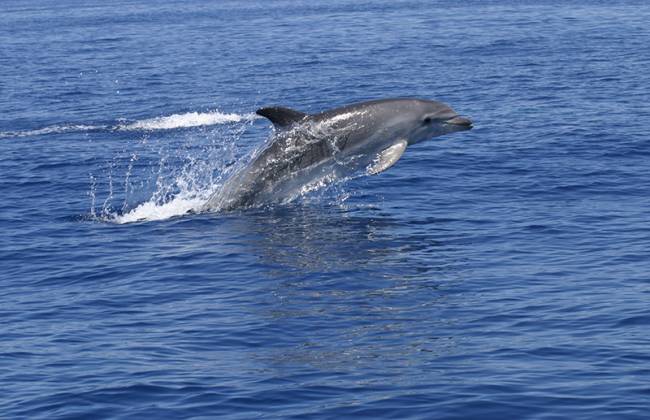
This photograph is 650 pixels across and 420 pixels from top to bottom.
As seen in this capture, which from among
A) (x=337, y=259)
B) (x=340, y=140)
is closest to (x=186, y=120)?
(x=340, y=140)

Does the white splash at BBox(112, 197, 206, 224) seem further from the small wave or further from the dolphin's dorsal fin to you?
the small wave

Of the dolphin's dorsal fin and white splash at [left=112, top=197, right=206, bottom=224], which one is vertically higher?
the dolphin's dorsal fin

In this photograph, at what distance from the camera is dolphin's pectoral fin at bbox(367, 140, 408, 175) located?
27.1 meters

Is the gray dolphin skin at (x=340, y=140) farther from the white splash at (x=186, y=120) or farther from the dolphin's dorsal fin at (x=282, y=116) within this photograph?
the white splash at (x=186, y=120)

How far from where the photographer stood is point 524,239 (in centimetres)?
2558

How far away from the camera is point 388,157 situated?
27.5m

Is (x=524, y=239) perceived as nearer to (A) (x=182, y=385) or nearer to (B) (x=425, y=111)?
(B) (x=425, y=111)

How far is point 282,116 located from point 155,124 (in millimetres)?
17567

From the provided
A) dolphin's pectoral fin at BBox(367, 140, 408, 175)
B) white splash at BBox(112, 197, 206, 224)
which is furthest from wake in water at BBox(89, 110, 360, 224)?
dolphin's pectoral fin at BBox(367, 140, 408, 175)

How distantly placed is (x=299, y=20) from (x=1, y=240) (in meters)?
65.6

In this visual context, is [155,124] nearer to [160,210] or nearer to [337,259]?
[160,210]

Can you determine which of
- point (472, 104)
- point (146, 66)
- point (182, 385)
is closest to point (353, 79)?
point (472, 104)

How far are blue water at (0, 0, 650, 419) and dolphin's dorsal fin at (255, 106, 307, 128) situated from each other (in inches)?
85.3

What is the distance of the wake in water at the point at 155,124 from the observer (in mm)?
42750
